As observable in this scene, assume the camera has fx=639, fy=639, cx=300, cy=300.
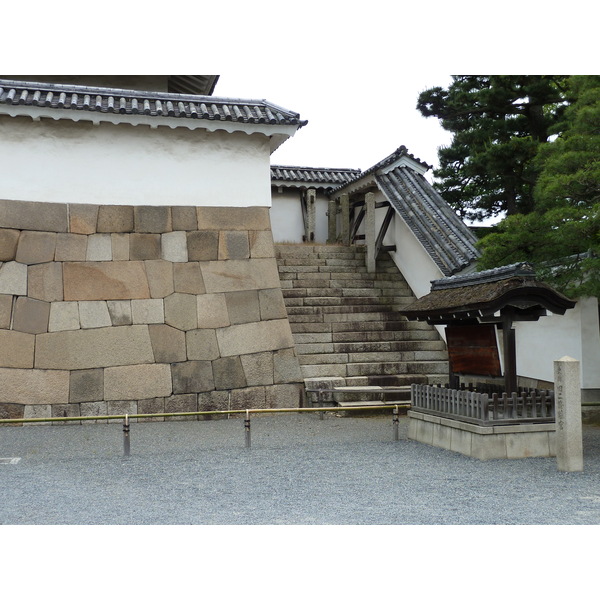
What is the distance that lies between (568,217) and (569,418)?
9.06 ft

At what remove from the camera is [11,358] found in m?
10.8

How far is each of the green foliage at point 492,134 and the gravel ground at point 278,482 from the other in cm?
793

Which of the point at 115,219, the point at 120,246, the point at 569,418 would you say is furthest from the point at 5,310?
the point at 569,418

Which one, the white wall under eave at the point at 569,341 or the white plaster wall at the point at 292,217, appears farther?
the white plaster wall at the point at 292,217

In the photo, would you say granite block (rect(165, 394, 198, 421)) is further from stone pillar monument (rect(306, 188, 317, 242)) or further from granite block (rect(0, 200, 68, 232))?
stone pillar monument (rect(306, 188, 317, 242))

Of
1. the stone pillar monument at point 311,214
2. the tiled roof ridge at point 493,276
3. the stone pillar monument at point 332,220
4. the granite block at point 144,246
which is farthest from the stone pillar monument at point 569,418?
the stone pillar monument at point 311,214

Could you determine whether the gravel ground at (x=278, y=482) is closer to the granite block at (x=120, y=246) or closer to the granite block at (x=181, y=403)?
the granite block at (x=181, y=403)

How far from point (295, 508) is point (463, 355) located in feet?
13.8

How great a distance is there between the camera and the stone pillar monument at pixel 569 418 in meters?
7.04

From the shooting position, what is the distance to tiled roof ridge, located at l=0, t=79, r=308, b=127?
11125 millimetres

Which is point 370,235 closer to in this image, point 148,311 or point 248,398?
point 248,398

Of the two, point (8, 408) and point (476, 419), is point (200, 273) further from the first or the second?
point (476, 419)

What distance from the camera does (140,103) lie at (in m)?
12.1

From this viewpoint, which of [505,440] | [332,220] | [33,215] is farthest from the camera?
[332,220]
